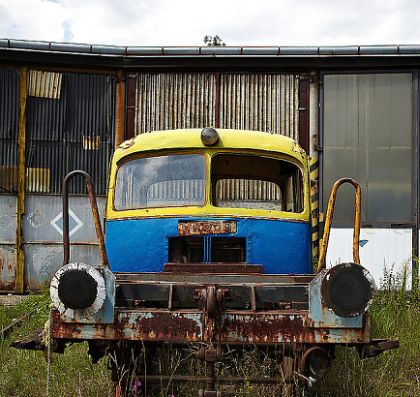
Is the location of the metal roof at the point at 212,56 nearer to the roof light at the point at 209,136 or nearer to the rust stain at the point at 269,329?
the roof light at the point at 209,136

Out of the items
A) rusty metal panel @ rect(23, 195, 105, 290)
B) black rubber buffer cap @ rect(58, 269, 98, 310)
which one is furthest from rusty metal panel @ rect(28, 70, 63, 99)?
black rubber buffer cap @ rect(58, 269, 98, 310)

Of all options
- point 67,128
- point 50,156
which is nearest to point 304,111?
point 67,128

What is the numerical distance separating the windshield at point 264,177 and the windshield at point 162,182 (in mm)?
179

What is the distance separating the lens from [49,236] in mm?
10836

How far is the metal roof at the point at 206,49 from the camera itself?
10570 mm

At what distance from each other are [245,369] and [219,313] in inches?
36.5

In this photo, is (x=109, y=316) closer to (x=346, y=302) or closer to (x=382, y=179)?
(x=346, y=302)

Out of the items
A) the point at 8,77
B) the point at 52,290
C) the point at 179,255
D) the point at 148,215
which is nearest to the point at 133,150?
the point at 148,215

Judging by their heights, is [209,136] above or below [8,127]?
below

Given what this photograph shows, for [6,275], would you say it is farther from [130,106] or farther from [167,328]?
[167,328]

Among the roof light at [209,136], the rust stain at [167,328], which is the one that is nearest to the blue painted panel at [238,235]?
the roof light at [209,136]

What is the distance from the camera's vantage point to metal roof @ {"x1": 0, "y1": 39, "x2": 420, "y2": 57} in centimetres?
1057

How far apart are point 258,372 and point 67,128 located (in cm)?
808

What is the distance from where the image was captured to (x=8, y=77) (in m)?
11.0
